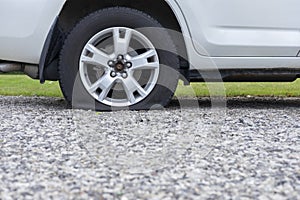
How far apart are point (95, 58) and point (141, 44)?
350 millimetres

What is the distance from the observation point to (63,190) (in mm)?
1979

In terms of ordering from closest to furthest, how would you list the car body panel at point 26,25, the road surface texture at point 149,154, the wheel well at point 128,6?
the road surface texture at point 149,154, the car body panel at point 26,25, the wheel well at point 128,6

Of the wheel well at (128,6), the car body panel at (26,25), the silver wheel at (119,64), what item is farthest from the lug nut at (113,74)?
the car body panel at (26,25)

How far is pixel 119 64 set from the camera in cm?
399

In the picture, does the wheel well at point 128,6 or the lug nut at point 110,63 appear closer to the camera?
the lug nut at point 110,63

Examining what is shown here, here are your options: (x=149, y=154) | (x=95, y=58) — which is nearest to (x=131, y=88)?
(x=95, y=58)

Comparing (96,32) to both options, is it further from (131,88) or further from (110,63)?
(131,88)

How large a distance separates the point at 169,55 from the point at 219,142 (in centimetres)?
127

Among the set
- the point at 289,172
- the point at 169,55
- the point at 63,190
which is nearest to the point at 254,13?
the point at 169,55

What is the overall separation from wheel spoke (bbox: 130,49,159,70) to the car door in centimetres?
33

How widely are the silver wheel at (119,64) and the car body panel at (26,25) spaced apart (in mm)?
322

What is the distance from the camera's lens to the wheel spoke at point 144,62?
13.1 ft

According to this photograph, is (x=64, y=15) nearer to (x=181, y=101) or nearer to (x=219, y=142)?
(x=181, y=101)

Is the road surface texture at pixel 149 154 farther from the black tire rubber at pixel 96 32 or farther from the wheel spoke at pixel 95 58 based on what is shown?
the wheel spoke at pixel 95 58
